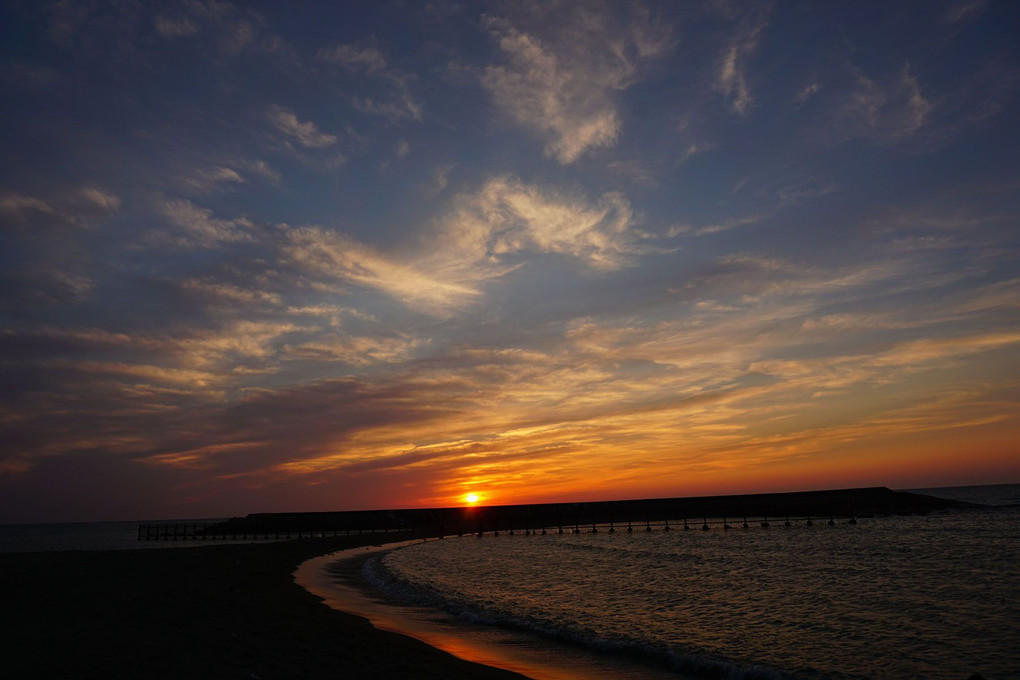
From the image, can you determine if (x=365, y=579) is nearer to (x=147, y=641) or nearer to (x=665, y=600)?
(x=665, y=600)

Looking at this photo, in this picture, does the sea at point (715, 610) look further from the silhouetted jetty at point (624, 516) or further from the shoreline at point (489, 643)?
the silhouetted jetty at point (624, 516)

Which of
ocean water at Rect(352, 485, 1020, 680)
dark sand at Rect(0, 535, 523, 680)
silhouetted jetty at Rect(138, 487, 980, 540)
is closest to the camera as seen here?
dark sand at Rect(0, 535, 523, 680)

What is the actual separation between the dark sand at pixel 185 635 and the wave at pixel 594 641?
4400 mm

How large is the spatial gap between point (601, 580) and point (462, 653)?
18.5m

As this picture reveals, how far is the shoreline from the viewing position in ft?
→ 50.5

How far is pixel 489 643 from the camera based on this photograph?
18.9m

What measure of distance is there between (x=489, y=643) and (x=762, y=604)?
12328 millimetres

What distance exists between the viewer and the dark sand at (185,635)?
41.0ft

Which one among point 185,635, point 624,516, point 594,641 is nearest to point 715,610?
point 594,641

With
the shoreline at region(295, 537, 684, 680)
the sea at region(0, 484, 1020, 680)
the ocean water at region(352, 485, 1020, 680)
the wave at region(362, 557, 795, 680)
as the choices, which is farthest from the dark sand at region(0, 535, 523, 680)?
the ocean water at region(352, 485, 1020, 680)

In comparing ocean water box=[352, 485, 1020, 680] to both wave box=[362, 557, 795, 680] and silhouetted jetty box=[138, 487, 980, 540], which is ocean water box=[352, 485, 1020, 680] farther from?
silhouetted jetty box=[138, 487, 980, 540]

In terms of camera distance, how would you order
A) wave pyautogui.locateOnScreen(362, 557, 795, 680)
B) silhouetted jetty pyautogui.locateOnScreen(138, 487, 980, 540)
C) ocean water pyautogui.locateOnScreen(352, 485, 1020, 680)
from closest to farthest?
1. wave pyautogui.locateOnScreen(362, 557, 795, 680)
2. ocean water pyautogui.locateOnScreen(352, 485, 1020, 680)
3. silhouetted jetty pyautogui.locateOnScreen(138, 487, 980, 540)

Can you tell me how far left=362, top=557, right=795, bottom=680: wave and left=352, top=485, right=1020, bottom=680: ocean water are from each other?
0.05m

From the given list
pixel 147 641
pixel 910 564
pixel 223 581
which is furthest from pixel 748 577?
pixel 147 641
